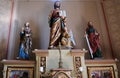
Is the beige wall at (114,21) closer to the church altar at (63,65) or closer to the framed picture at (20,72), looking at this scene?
the church altar at (63,65)

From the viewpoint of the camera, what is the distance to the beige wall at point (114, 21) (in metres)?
6.12

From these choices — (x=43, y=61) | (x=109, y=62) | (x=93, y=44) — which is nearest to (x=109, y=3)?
(x=93, y=44)

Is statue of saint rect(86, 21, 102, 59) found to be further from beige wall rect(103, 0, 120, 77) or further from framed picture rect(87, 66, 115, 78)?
beige wall rect(103, 0, 120, 77)

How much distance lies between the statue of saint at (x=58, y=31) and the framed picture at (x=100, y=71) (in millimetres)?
918

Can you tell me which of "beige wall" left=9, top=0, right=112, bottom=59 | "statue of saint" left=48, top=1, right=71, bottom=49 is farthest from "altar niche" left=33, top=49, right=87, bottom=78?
"beige wall" left=9, top=0, right=112, bottom=59

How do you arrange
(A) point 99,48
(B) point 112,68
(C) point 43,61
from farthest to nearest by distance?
(A) point 99,48
(B) point 112,68
(C) point 43,61

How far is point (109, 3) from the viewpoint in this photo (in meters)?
6.86

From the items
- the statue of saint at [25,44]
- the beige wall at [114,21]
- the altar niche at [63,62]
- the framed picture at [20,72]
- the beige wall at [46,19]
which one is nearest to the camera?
the altar niche at [63,62]

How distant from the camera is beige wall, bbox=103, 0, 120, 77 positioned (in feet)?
A: 20.1

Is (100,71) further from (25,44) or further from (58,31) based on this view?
(25,44)

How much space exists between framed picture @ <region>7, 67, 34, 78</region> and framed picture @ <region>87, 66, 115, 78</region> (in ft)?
5.29

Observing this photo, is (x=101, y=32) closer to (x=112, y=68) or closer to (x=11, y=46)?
(x=112, y=68)

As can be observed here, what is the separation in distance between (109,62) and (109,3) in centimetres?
235

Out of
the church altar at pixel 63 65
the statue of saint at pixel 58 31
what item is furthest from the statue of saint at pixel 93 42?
the statue of saint at pixel 58 31
